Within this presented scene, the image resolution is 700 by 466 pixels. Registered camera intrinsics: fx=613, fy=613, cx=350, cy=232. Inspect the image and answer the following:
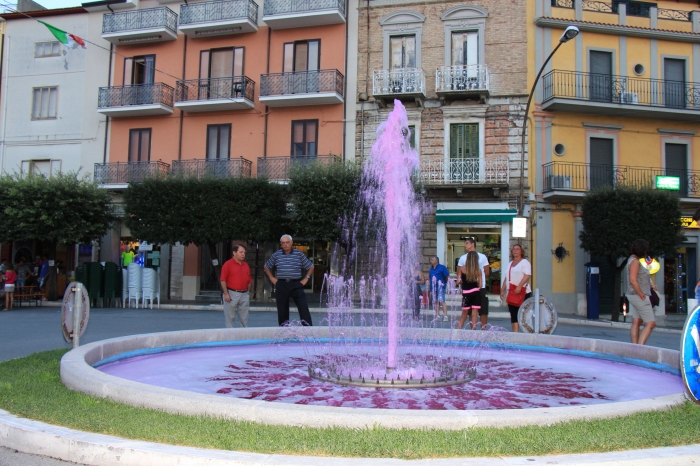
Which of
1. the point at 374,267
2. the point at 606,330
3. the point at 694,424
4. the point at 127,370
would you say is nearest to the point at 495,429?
the point at 694,424

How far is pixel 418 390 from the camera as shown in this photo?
6.11m

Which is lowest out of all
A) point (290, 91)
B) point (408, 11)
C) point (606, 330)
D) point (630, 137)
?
point (606, 330)

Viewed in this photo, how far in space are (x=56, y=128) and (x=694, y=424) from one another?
29875 millimetres

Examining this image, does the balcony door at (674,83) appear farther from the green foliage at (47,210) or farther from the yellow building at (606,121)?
the green foliage at (47,210)

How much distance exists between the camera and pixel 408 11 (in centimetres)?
2472

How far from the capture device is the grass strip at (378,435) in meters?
3.65

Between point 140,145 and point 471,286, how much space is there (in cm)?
2086

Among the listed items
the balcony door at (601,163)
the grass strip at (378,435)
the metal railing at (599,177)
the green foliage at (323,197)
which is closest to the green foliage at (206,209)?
the green foliage at (323,197)

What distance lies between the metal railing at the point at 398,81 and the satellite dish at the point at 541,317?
592 inches

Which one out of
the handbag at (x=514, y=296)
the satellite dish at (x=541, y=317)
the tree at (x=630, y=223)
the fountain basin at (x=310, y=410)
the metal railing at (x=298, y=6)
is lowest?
the fountain basin at (x=310, y=410)

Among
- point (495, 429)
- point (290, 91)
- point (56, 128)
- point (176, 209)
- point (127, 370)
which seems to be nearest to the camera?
point (495, 429)

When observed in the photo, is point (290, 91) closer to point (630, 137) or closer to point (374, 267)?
point (374, 267)

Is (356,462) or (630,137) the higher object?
(630,137)

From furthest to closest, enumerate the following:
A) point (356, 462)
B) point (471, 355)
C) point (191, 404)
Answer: point (471, 355) < point (191, 404) < point (356, 462)
